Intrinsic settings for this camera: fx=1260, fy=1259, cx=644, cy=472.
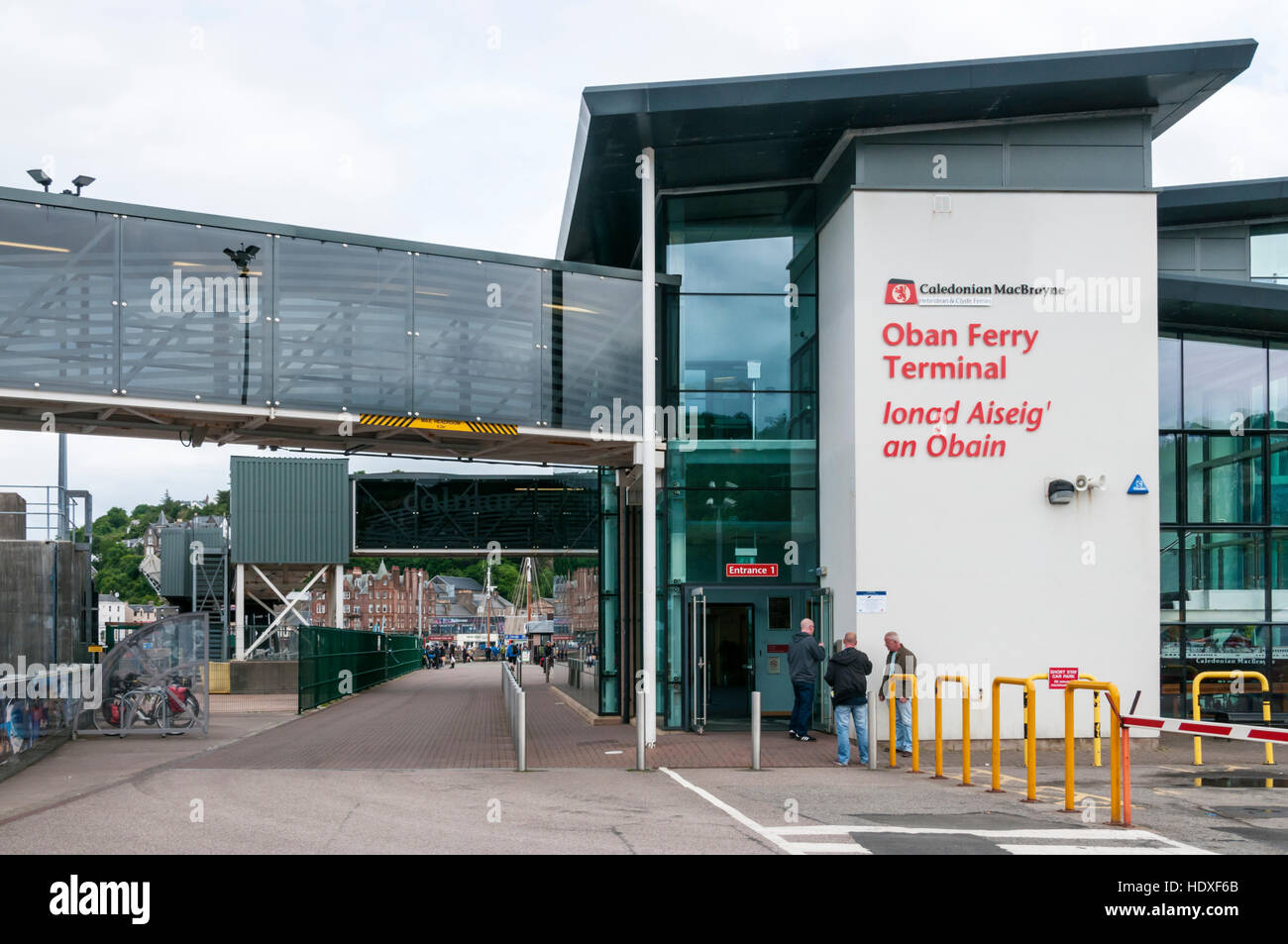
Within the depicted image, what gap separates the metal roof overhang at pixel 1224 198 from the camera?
20.5 metres

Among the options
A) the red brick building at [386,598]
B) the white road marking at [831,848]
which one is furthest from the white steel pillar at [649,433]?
the red brick building at [386,598]

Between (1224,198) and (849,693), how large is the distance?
438 inches

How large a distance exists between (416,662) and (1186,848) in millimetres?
54183

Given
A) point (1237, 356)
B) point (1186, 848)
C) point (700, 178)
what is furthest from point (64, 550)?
point (1237, 356)

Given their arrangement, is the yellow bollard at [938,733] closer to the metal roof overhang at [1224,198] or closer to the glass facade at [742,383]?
the glass facade at [742,383]

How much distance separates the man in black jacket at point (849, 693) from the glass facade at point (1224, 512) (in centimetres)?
659

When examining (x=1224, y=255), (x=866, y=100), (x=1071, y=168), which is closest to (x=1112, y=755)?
(x=866, y=100)

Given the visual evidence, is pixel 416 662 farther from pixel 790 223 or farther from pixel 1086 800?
pixel 1086 800

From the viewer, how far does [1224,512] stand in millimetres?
20516

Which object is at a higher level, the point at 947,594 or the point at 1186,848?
the point at 947,594

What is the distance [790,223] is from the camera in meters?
20.5

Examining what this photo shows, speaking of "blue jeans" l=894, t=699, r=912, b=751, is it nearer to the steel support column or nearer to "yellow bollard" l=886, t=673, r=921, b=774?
"yellow bollard" l=886, t=673, r=921, b=774
